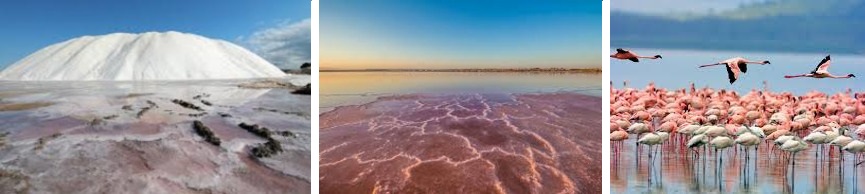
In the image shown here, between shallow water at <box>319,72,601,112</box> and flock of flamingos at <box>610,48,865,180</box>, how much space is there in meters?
0.28

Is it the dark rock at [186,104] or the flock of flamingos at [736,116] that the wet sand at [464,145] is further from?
the dark rock at [186,104]

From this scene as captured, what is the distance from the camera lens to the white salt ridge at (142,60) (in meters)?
3.24

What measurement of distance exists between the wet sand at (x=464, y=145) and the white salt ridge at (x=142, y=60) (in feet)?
2.07

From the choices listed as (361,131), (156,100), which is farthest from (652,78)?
(156,100)

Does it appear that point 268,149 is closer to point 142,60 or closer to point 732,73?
point 142,60

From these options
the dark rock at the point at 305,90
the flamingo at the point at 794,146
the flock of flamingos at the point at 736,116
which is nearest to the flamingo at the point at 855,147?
the flock of flamingos at the point at 736,116

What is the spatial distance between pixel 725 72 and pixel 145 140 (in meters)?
3.25

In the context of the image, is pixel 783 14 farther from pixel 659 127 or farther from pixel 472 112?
pixel 472 112

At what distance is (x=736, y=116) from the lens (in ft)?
13.1

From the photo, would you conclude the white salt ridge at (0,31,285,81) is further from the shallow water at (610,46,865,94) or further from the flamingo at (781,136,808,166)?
the flamingo at (781,136,808,166)

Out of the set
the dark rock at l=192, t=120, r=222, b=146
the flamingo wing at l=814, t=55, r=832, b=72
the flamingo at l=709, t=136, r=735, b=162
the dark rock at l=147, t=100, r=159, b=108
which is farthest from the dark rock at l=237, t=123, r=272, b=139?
the flamingo wing at l=814, t=55, r=832, b=72

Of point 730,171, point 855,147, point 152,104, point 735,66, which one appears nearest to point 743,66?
point 735,66

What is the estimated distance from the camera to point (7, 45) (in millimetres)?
3143

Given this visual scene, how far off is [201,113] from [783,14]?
344 cm
